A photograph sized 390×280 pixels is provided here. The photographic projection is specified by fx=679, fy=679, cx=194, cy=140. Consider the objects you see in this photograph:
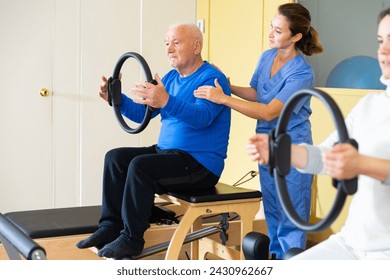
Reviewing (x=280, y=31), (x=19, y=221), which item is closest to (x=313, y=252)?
(x=280, y=31)

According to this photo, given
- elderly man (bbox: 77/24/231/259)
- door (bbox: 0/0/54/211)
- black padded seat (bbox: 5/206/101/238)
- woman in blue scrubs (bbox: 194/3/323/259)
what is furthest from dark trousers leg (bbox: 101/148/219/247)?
door (bbox: 0/0/54/211)

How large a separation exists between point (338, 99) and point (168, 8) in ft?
5.40

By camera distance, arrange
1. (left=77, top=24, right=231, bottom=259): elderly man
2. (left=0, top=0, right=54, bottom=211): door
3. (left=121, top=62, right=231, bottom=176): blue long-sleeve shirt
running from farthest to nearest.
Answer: (left=0, top=0, right=54, bottom=211): door → (left=121, top=62, right=231, bottom=176): blue long-sleeve shirt → (left=77, top=24, right=231, bottom=259): elderly man

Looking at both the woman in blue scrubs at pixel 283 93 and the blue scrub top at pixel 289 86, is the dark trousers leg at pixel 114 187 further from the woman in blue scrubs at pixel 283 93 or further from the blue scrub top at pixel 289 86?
the blue scrub top at pixel 289 86

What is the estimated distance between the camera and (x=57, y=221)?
2.99m

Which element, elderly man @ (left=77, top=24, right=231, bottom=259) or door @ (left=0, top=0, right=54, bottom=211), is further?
door @ (left=0, top=0, right=54, bottom=211)

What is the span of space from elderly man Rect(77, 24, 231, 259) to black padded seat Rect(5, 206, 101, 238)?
0.43 feet

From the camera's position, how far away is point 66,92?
4.53 meters

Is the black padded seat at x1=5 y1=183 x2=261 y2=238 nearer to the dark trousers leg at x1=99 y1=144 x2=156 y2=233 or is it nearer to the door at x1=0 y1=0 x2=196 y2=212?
the dark trousers leg at x1=99 y1=144 x2=156 y2=233

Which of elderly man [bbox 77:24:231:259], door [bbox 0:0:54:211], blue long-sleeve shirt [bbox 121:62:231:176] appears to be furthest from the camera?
door [bbox 0:0:54:211]

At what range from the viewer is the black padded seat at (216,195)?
2717mm

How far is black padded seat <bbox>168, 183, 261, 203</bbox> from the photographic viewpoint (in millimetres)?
2717

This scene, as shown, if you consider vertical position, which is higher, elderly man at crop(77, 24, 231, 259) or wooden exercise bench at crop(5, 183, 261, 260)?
elderly man at crop(77, 24, 231, 259)
